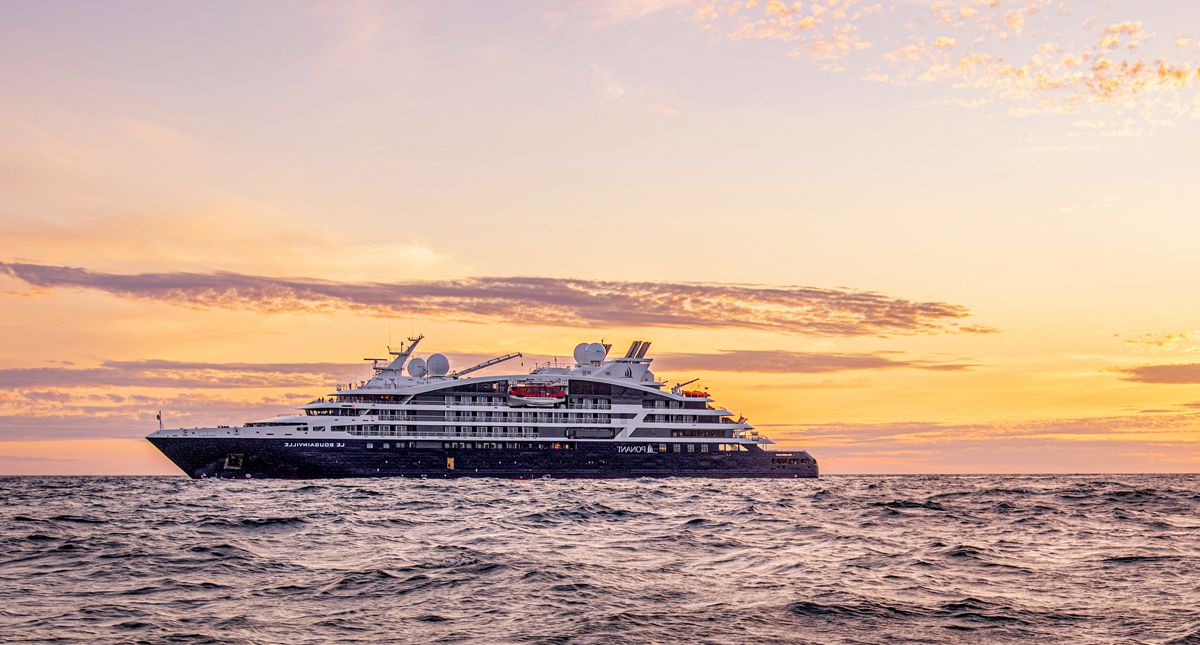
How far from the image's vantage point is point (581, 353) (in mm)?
110062

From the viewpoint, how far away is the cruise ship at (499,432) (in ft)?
294

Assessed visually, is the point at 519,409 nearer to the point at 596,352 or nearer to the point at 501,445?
the point at 501,445

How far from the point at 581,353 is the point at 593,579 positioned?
87305 mm

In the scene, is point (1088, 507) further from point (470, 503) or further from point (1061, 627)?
point (1061, 627)

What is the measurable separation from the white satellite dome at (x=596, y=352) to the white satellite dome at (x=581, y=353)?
1.55 feet

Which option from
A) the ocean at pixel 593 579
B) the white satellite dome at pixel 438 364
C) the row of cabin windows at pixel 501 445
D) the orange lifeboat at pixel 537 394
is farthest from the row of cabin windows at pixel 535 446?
the ocean at pixel 593 579

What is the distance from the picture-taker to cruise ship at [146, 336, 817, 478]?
89.5 metres

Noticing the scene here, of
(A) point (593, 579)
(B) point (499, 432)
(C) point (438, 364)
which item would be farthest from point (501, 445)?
(A) point (593, 579)

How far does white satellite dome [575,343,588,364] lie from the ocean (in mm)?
67840

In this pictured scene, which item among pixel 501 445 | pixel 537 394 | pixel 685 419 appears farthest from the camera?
pixel 685 419

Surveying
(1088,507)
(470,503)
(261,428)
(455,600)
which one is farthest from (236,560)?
(261,428)

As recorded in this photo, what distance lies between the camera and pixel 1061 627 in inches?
677

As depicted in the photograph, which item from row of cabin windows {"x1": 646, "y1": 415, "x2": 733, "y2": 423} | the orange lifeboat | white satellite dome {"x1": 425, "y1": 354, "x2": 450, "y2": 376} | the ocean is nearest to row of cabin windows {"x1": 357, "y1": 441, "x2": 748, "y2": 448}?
row of cabin windows {"x1": 646, "y1": 415, "x2": 733, "y2": 423}

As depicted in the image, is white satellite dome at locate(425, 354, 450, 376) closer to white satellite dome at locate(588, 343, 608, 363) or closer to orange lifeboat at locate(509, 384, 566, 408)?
orange lifeboat at locate(509, 384, 566, 408)
